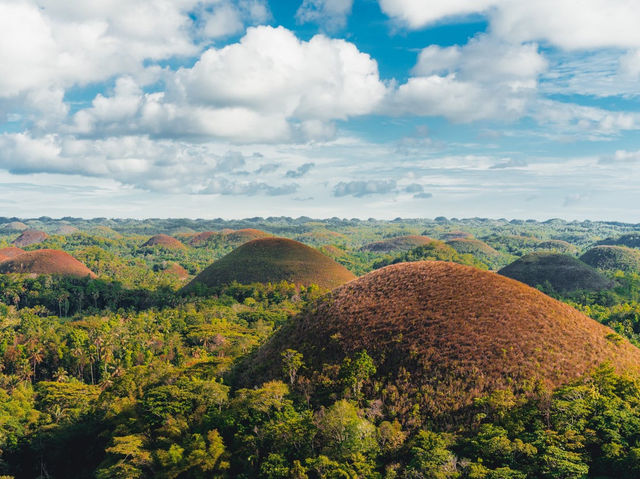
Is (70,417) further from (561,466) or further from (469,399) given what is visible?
(561,466)

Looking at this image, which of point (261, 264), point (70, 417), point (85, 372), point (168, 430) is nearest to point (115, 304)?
point (261, 264)

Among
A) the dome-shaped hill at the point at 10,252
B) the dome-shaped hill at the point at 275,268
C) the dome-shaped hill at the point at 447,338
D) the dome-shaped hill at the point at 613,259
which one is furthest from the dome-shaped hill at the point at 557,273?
the dome-shaped hill at the point at 10,252

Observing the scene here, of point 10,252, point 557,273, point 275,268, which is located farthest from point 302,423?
point 10,252

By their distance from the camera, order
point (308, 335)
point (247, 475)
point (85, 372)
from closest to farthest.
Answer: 1. point (247, 475)
2. point (308, 335)
3. point (85, 372)

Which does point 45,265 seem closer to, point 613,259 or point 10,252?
point 10,252

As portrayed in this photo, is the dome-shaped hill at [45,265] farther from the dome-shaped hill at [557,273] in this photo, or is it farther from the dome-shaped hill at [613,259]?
the dome-shaped hill at [613,259]

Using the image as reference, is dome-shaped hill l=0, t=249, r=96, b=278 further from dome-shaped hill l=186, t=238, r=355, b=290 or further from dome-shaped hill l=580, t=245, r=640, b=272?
dome-shaped hill l=580, t=245, r=640, b=272
